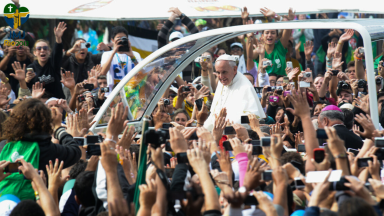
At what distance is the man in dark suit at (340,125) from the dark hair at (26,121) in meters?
2.70

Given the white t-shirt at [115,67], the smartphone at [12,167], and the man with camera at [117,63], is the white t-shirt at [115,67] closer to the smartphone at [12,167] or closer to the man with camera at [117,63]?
the man with camera at [117,63]

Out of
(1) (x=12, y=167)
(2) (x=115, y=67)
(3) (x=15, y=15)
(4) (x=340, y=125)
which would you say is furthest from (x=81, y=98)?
(3) (x=15, y=15)

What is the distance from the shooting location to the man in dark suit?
4.68m

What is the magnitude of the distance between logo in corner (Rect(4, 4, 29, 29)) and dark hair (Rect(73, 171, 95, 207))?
6888 mm

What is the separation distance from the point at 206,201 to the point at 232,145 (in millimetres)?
793

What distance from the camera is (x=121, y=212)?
90.1 inches

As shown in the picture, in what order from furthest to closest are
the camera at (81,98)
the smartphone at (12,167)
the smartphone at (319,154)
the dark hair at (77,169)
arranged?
the camera at (81,98) → the dark hair at (77,169) → the smartphone at (12,167) → the smartphone at (319,154)

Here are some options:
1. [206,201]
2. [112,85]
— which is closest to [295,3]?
[112,85]

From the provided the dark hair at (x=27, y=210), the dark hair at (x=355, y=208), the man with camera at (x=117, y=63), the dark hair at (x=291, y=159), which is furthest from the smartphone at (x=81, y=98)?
the dark hair at (x=355, y=208)

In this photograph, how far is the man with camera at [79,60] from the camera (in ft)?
26.3

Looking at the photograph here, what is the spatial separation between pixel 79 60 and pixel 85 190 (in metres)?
5.18

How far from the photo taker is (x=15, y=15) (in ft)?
30.9

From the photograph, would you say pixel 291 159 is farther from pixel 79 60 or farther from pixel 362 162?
pixel 79 60

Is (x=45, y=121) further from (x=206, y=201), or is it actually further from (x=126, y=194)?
(x=206, y=201)
